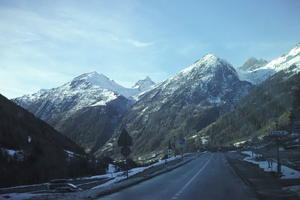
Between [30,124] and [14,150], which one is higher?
[30,124]

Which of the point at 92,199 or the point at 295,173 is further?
the point at 295,173

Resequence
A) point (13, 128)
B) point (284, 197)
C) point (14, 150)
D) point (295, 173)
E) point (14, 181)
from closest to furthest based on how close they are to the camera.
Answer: point (284, 197), point (295, 173), point (14, 181), point (14, 150), point (13, 128)

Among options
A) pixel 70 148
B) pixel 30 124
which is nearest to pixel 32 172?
pixel 30 124

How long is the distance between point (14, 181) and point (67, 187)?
2389 centimetres

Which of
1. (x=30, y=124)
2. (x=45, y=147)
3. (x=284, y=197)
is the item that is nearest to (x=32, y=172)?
(x=45, y=147)

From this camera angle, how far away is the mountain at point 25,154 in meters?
51.6

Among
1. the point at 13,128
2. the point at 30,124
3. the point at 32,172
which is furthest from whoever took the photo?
the point at 30,124

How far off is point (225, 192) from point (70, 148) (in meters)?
78.2

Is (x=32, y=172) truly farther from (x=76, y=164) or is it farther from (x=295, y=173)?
(x=295, y=173)

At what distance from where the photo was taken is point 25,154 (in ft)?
191

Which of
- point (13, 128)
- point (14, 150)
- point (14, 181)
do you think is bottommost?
point (14, 181)

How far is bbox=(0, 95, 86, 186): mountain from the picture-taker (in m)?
51.6

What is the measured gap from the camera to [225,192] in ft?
68.5

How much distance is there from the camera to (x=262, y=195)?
18.2 m
